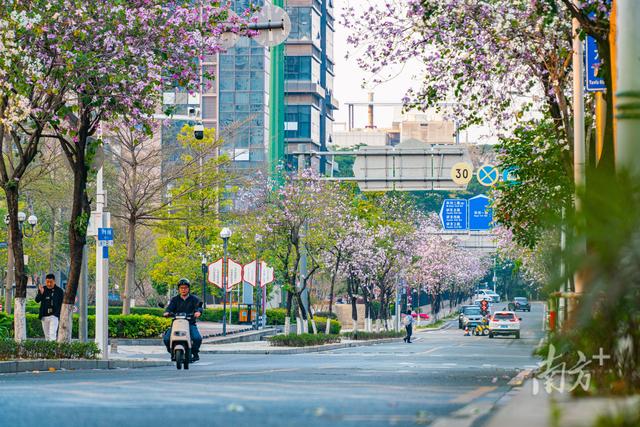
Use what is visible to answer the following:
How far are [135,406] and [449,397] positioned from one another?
349 centimetres

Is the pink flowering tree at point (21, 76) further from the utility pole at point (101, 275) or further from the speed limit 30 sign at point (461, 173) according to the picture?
the speed limit 30 sign at point (461, 173)

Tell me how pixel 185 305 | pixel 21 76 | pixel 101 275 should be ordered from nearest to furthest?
1. pixel 21 76
2. pixel 185 305
3. pixel 101 275

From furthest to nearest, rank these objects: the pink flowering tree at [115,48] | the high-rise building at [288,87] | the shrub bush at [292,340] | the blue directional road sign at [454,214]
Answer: the high-rise building at [288,87] < the blue directional road sign at [454,214] < the shrub bush at [292,340] < the pink flowering tree at [115,48]

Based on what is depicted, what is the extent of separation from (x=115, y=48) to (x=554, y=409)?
18747mm

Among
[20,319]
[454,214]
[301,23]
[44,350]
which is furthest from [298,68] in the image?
[44,350]

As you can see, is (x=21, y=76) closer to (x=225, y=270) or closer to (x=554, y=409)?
(x=554, y=409)

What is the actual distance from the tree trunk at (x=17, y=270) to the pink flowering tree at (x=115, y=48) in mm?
1929

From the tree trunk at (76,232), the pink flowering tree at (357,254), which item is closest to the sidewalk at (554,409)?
the tree trunk at (76,232)

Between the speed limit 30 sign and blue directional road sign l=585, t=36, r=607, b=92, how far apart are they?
24351 millimetres

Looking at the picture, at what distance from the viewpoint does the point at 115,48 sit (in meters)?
21.7

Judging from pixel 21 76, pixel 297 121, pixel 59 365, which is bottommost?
pixel 59 365

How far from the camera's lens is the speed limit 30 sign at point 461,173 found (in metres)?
45.2

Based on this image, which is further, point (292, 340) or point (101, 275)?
point (292, 340)

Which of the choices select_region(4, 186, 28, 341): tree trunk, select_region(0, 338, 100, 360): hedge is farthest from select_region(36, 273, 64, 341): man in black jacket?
select_region(0, 338, 100, 360): hedge
